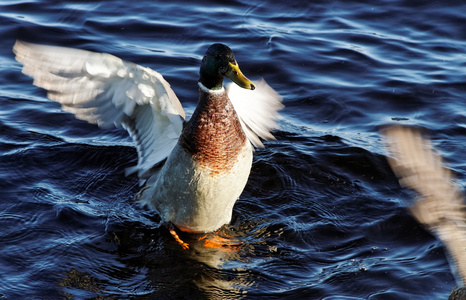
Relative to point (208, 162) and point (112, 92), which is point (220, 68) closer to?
point (208, 162)

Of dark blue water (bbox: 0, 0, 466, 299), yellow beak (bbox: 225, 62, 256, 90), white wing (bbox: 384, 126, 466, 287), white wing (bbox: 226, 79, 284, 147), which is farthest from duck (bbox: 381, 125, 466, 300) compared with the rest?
white wing (bbox: 226, 79, 284, 147)

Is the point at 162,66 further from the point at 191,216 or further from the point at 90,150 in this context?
the point at 191,216

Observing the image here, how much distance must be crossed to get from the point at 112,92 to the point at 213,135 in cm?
94

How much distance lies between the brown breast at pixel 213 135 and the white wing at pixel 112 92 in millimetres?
399

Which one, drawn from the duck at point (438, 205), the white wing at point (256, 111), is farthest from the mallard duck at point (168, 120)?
the duck at point (438, 205)

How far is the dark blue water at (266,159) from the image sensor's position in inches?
165

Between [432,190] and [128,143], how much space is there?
9.79 feet

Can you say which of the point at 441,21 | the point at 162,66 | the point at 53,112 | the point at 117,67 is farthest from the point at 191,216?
the point at 441,21

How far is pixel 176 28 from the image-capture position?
26.3 ft

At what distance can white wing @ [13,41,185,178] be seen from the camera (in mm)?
4473

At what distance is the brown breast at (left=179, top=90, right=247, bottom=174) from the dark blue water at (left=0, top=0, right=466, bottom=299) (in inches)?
28.0

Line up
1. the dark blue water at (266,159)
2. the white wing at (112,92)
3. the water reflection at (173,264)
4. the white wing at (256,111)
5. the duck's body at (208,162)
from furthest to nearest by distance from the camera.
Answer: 1. the white wing at (256,111)
2. the white wing at (112,92)
3. the duck's body at (208,162)
4. the dark blue water at (266,159)
5. the water reflection at (173,264)

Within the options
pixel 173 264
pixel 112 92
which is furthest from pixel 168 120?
pixel 173 264

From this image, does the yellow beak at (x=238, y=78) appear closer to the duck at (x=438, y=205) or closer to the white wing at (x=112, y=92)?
the white wing at (x=112, y=92)
